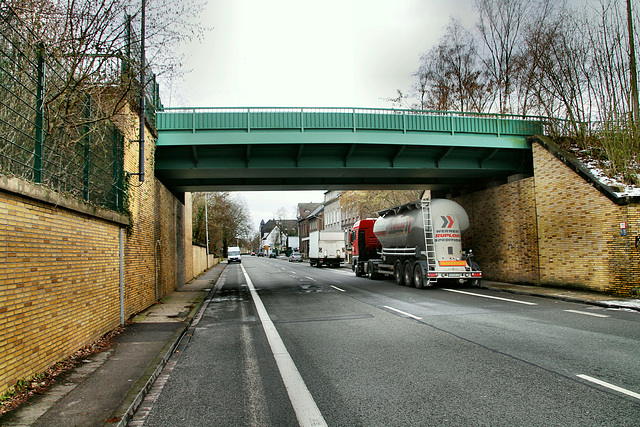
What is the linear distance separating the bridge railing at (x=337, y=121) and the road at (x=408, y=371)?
7741mm

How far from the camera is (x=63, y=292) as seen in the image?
6.55 meters

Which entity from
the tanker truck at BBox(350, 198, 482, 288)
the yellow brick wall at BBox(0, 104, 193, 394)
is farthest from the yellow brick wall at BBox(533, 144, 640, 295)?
the yellow brick wall at BBox(0, 104, 193, 394)

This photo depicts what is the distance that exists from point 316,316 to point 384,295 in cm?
530

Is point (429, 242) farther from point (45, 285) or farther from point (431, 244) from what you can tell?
point (45, 285)

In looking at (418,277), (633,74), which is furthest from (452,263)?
(633,74)

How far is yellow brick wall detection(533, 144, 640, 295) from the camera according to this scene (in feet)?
45.3

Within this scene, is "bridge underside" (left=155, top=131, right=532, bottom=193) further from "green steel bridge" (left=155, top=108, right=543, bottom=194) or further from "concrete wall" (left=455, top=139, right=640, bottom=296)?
"concrete wall" (left=455, top=139, right=640, bottom=296)

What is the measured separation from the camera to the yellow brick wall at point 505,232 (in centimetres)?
1819

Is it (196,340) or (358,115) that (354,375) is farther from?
(358,115)

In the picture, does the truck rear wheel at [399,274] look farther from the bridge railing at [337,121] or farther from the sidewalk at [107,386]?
the sidewalk at [107,386]

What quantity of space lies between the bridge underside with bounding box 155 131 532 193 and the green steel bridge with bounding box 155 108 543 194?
4cm

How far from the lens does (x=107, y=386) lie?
5.32 m

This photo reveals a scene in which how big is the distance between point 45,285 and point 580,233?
51.2 ft

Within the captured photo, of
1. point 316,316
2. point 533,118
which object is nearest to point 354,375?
point 316,316
